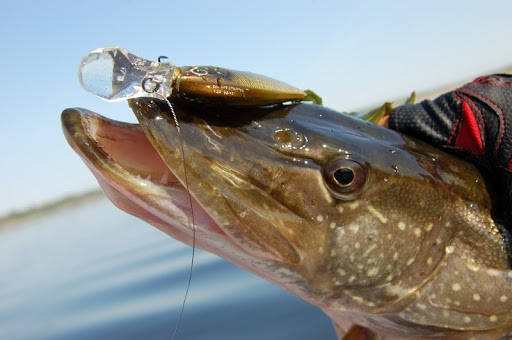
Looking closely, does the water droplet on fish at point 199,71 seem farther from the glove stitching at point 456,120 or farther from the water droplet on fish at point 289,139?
the glove stitching at point 456,120

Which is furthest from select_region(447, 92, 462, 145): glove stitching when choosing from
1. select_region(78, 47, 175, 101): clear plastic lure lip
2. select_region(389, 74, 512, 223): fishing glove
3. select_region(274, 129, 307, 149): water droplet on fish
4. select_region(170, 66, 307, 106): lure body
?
select_region(78, 47, 175, 101): clear plastic lure lip

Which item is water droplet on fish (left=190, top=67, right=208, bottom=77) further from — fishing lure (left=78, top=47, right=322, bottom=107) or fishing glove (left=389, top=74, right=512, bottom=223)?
fishing glove (left=389, top=74, right=512, bottom=223)

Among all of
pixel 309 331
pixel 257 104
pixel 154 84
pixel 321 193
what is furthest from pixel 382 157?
pixel 309 331

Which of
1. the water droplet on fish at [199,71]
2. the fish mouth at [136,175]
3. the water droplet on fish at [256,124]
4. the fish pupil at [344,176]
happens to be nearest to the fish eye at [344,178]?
the fish pupil at [344,176]

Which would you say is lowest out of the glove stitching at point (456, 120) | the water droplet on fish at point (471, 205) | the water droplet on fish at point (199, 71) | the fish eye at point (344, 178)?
the water droplet on fish at point (471, 205)

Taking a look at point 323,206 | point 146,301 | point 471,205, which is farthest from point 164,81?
point 146,301

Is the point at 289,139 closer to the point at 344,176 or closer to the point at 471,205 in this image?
the point at 344,176
